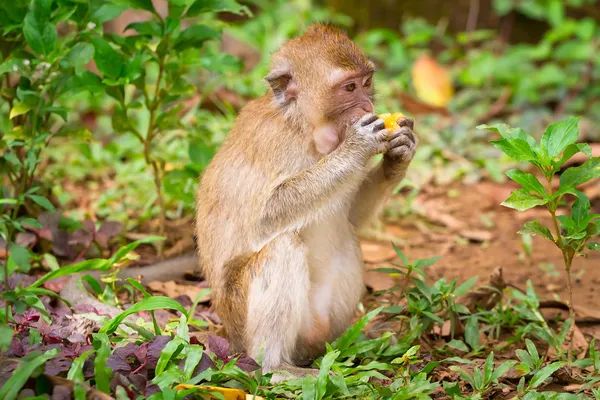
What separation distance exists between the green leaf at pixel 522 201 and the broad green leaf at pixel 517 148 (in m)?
0.22

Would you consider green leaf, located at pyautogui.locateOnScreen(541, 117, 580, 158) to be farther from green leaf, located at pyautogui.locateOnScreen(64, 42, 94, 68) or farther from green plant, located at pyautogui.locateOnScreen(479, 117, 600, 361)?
green leaf, located at pyautogui.locateOnScreen(64, 42, 94, 68)

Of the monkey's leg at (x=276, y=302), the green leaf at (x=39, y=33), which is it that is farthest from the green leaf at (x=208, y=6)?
the monkey's leg at (x=276, y=302)

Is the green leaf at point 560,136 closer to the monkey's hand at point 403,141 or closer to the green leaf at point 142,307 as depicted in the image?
the monkey's hand at point 403,141

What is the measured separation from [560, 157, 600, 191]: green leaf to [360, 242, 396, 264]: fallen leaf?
2.87 meters

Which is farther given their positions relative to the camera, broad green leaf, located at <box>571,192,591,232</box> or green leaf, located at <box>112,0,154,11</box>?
green leaf, located at <box>112,0,154,11</box>

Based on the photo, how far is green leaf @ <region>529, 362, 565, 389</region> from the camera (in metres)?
4.62

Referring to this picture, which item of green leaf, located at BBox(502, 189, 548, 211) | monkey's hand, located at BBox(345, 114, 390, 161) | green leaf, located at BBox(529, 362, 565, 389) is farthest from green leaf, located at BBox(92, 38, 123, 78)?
green leaf, located at BBox(529, 362, 565, 389)

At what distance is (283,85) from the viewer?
5516 millimetres

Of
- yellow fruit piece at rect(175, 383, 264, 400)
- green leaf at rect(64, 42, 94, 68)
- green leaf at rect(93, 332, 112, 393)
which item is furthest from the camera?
green leaf at rect(64, 42, 94, 68)

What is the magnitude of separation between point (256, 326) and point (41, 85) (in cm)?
254

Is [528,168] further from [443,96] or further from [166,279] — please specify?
[166,279]

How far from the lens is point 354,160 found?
5.21m

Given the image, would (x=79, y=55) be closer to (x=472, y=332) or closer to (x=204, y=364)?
(x=204, y=364)

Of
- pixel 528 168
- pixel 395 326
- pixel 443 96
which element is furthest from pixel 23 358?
pixel 443 96
